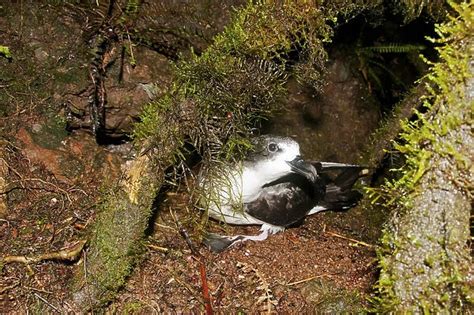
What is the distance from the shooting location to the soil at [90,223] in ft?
9.52

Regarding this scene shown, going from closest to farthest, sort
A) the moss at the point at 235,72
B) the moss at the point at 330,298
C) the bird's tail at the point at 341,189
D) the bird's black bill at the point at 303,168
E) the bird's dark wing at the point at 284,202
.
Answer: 1. the moss at the point at 235,72
2. the moss at the point at 330,298
3. the bird's black bill at the point at 303,168
4. the bird's dark wing at the point at 284,202
5. the bird's tail at the point at 341,189

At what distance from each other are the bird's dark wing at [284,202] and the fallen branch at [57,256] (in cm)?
129

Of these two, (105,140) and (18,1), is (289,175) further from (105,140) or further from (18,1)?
(18,1)

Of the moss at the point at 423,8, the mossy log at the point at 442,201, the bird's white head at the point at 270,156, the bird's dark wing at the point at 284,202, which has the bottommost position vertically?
the bird's dark wing at the point at 284,202

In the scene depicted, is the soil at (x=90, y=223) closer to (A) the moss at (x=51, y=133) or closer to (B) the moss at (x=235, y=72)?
(A) the moss at (x=51, y=133)

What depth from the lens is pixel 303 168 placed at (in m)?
3.37

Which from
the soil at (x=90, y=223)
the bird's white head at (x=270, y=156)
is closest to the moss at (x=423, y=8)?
the bird's white head at (x=270, y=156)

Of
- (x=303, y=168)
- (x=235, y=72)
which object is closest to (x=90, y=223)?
(x=235, y=72)

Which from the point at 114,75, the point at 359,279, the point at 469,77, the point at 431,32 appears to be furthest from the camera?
the point at 431,32

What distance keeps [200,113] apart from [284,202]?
4.51 feet

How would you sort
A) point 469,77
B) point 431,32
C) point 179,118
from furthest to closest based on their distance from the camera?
point 431,32 < point 179,118 < point 469,77

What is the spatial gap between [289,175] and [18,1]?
227 cm

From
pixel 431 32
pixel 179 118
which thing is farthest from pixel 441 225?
pixel 431 32

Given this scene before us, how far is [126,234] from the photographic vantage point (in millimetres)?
2754
